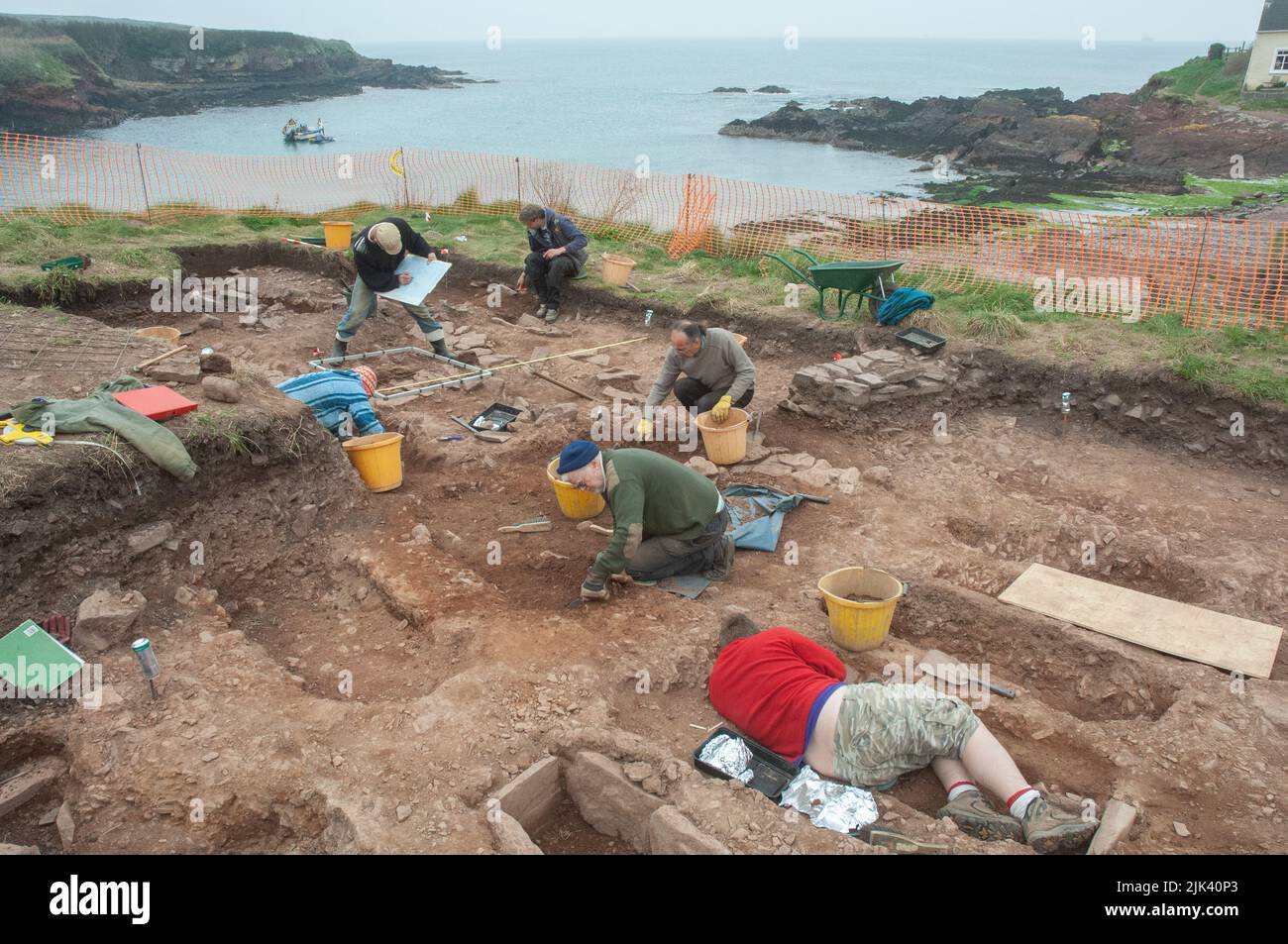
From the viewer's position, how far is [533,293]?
1133cm

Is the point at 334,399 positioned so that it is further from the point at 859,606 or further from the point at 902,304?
the point at 902,304

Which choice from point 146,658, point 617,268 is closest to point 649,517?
point 146,658

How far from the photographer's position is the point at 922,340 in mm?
8258

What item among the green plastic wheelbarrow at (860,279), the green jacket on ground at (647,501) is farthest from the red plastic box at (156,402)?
the green plastic wheelbarrow at (860,279)

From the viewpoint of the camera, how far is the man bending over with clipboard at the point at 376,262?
7.96 meters

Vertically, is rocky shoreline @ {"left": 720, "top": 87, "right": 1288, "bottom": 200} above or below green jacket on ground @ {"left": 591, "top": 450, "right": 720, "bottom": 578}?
above

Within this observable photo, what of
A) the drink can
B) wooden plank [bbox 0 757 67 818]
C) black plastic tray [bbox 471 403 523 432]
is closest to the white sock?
the drink can

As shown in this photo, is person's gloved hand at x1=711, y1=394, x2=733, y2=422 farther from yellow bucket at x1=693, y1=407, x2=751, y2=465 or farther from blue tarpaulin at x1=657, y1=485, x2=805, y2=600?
blue tarpaulin at x1=657, y1=485, x2=805, y2=600

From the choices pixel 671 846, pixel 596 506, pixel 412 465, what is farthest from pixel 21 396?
pixel 671 846

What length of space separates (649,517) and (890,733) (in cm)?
206

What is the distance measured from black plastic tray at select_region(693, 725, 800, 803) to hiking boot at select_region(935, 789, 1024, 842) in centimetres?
69

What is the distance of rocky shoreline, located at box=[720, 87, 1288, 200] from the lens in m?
23.8

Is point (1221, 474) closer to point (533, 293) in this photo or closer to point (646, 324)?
point (646, 324)

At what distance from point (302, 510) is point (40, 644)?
5.97 ft
